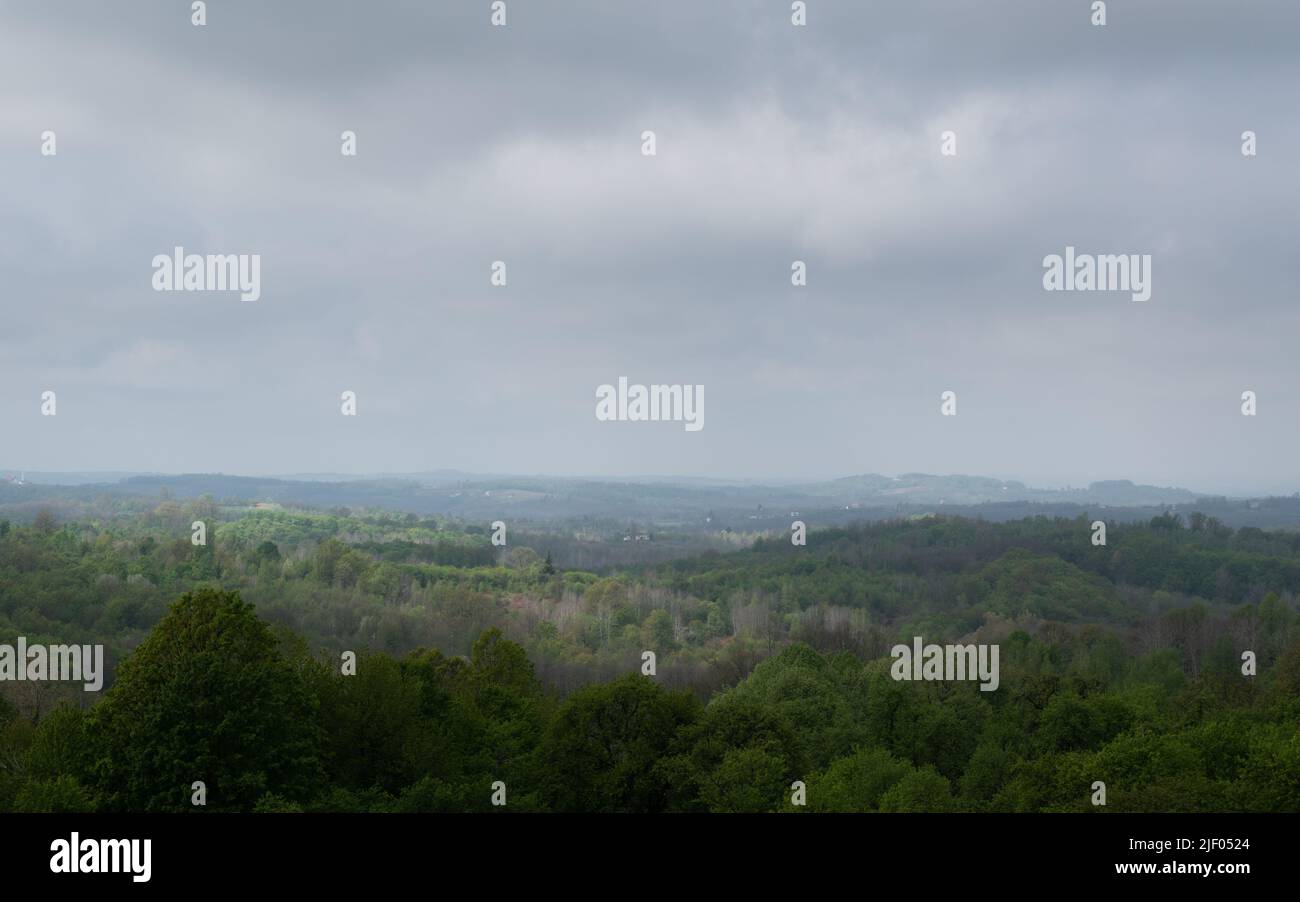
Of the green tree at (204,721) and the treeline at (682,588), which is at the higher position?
the green tree at (204,721)

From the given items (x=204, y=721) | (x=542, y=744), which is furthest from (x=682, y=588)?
(x=204, y=721)

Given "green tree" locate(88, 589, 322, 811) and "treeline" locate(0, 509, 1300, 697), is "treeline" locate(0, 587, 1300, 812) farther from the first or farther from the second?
"treeline" locate(0, 509, 1300, 697)

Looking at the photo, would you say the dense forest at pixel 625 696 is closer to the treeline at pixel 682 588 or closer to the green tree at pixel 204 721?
the green tree at pixel 204 721

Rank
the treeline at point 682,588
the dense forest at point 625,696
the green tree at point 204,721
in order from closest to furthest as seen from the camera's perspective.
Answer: the green tree at point 204,721 → the dense forest at point 625,696 → the treeline at point 682,588

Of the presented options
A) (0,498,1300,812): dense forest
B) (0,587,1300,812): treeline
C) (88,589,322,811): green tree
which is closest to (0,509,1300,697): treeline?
(0,498,1300,812): dense forest

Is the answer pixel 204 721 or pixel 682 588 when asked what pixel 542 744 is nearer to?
pixel 204 721

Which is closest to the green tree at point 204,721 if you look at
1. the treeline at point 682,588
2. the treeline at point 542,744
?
the treeline at point 542,744
